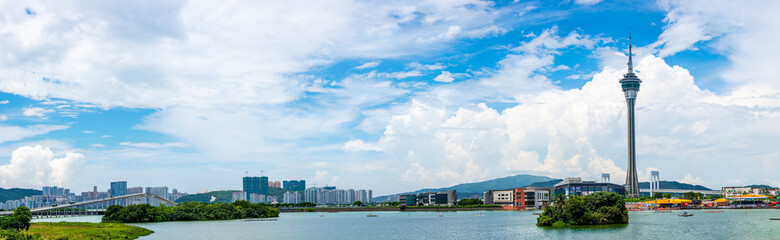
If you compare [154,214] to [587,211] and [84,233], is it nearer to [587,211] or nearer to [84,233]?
[84,233]

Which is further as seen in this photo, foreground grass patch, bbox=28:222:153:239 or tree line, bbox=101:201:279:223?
tree line, bbox=101:201:279:223

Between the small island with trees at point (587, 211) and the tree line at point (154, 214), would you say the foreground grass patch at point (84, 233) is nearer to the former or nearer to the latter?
the tree line at point (154, 214)

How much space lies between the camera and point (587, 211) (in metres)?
119

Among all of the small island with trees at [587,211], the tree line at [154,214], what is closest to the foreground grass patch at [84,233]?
the tree line at [154,214]

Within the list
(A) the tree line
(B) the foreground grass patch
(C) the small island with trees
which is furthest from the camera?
(A) the tree line

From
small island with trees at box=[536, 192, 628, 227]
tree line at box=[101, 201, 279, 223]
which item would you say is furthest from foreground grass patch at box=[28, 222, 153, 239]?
small island with trees at box=[536, 192, 628, 227]

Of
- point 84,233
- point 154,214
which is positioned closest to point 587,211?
point 84,233

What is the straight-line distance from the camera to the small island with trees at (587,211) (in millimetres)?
117812

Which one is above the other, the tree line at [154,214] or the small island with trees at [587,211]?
the small island with trees at [587,211]

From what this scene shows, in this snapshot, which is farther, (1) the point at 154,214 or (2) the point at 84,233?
(1) the point at 154,214

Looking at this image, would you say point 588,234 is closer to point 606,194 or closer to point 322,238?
point 606,194

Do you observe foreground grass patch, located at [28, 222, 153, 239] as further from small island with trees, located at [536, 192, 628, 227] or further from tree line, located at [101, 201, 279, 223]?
small island with trees, located at [536, 192, 628, 227]

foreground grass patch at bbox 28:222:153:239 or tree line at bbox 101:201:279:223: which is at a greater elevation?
foreground grass patch at bbox 28:222:153:239

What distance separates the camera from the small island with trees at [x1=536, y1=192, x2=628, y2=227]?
11781 centimetres
